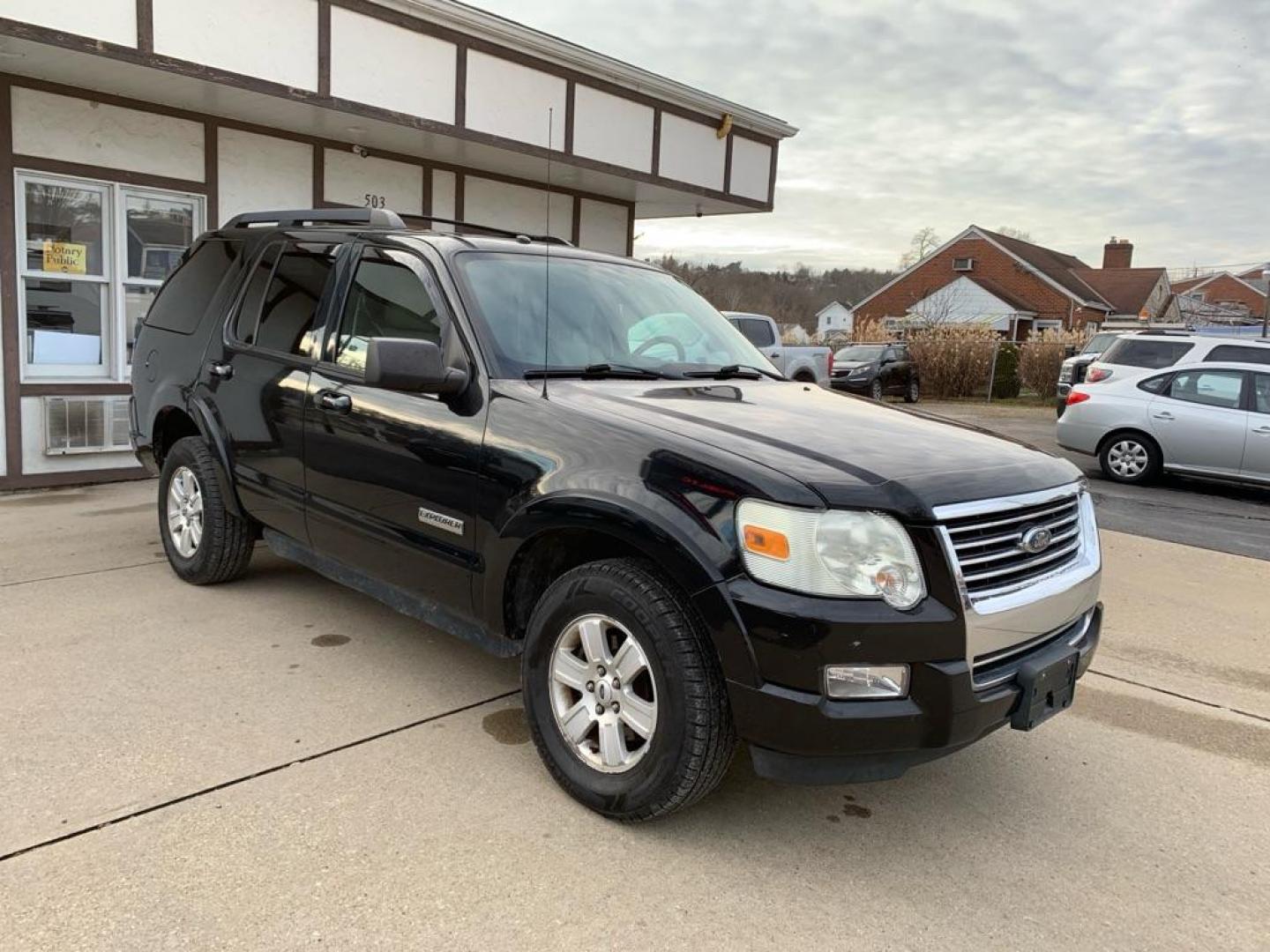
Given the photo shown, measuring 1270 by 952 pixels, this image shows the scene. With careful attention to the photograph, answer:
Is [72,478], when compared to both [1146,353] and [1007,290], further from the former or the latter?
[1007,290]

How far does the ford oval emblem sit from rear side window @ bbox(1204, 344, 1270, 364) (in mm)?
9485

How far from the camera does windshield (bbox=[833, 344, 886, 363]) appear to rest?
22531 mm

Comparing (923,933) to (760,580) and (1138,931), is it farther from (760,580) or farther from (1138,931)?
(760,580)

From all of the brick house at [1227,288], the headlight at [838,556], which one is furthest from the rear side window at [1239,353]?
the brick house at [1227,288]

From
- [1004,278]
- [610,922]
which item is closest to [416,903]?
[610,922]

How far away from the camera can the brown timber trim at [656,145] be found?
445 inches

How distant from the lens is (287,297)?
177 inches

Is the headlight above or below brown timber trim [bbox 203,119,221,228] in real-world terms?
below

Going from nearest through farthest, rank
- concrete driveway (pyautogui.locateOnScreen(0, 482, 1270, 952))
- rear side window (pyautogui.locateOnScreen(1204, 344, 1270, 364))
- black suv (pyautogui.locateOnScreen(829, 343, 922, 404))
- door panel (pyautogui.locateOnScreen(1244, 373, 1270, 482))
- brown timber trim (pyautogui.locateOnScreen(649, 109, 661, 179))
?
→ concrete driveway (pyautogui.locateOnScreen(0, 482, 1270, 952)) < door panel (pyautogui.locateOnScreen(1244, 373, 1270, 482)) < rear side window (pyautogui.locateOnScreen(1204, 344, 1270, 364)) < brown timber trim (pyautogui.locateOnScreen(649, 109, 661, 179)) < black suv (pyautogui.locateOnScreen(829, 343, 922, 404))

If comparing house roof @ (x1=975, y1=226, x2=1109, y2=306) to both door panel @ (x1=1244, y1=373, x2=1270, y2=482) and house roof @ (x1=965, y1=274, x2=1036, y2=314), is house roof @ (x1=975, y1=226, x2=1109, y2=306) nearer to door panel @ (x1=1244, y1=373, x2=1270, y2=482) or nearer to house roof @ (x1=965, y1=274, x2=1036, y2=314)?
house roof @ (x1=965, y1=274, x2=1036, y2=314)

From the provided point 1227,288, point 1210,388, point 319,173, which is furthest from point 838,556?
point 1227,288

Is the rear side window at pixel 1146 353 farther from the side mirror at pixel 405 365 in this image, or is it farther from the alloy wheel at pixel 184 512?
the alloy wheel at pixel 184 512

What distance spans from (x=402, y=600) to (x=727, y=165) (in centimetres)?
1011

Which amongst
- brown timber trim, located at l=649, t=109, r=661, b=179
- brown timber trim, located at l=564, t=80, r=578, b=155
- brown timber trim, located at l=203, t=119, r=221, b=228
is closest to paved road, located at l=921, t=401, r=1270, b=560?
brown timber trim, located at l=649, t=109, r=661, b=179
